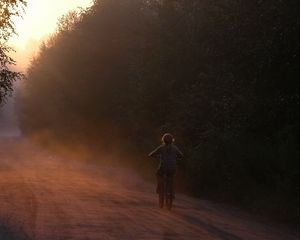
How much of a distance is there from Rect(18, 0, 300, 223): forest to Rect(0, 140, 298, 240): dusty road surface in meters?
1.78

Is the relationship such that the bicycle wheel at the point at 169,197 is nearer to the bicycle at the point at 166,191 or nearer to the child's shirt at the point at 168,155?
the bicycle at the point at 166,191

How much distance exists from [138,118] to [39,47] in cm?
3912

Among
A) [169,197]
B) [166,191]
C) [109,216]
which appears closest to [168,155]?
[166,191]

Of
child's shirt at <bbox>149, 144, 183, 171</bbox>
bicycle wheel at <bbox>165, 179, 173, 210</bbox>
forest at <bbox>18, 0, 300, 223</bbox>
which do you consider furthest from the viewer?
forest at <bbox>18, 0, 300, 223</bbox>

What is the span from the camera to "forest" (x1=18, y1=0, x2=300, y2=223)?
65.6 feet

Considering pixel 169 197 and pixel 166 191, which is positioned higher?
pixel 166 191

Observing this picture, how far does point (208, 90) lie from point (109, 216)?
1072 centimetres

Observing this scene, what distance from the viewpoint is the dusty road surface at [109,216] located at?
521 inches

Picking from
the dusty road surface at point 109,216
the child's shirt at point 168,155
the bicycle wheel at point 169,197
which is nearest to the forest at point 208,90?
the dusty road surface at point 109,216

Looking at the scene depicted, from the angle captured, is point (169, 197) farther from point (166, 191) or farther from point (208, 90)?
point (208, 90)

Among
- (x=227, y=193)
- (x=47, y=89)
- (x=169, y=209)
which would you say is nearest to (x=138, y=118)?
(x=227, y=193)

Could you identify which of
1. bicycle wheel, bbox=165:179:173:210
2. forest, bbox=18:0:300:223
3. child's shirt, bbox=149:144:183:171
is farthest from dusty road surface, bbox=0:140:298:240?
forest, bbox=18:0:300:223

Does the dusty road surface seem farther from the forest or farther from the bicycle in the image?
the forest

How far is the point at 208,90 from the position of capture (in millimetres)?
25500
